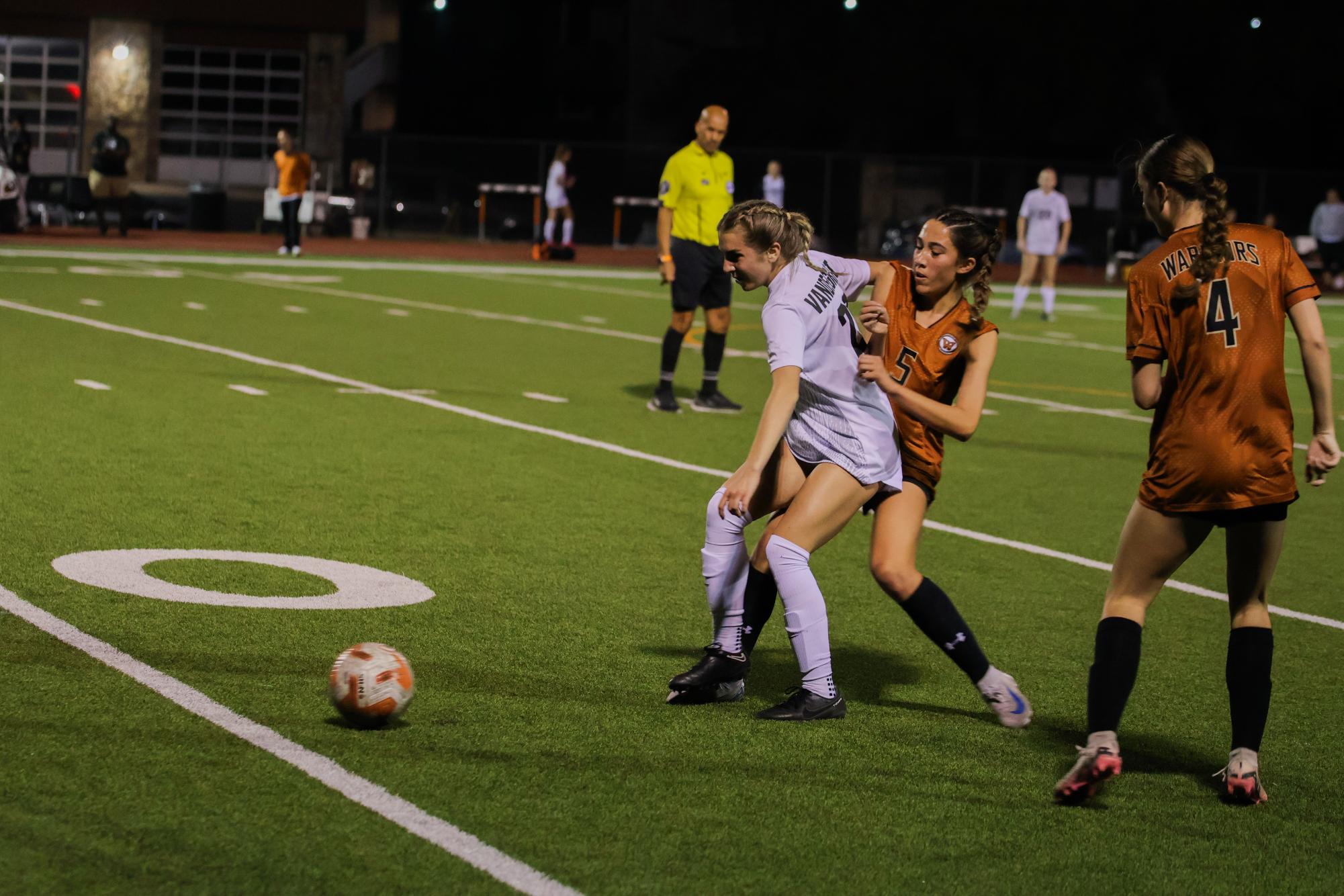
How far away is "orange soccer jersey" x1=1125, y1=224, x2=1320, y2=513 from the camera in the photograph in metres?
4.86

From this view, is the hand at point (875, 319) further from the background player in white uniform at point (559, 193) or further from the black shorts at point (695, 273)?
the background player in white uniform at point (559, 193)

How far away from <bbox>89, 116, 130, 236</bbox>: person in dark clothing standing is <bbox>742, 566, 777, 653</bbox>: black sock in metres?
29.6

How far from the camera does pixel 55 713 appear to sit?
5.26 metres

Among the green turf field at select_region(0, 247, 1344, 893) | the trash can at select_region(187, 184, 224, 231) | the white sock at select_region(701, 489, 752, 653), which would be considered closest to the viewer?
Result: the green turf field at select_region(0, 247, 1344, 893)

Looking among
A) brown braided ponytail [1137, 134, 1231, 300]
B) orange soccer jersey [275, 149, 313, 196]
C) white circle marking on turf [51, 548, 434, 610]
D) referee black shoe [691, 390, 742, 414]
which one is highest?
orange soccer jersey [275, 149, 313, 196]

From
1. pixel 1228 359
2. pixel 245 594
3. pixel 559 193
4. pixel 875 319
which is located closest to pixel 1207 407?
pixel 1228 359

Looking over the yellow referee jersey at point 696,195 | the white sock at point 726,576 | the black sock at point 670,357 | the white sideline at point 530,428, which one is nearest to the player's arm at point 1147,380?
the white sock at point 726,576

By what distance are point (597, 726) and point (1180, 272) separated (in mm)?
2105

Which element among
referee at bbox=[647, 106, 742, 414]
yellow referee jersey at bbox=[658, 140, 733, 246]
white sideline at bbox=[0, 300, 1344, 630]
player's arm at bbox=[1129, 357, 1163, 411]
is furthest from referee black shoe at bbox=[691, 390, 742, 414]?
player's arm at bbox=[1129, 357, 1163, 411]

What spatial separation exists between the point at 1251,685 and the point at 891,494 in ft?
3.97

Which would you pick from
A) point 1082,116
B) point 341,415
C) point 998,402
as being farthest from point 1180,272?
point 1082,116

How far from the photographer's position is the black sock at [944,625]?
18.3 feet

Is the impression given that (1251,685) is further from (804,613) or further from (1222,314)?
Result: (804,613)

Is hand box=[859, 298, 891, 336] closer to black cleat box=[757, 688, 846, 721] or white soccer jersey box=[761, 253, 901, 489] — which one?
white soccer jersey box=[761, 253, 901, 489]
